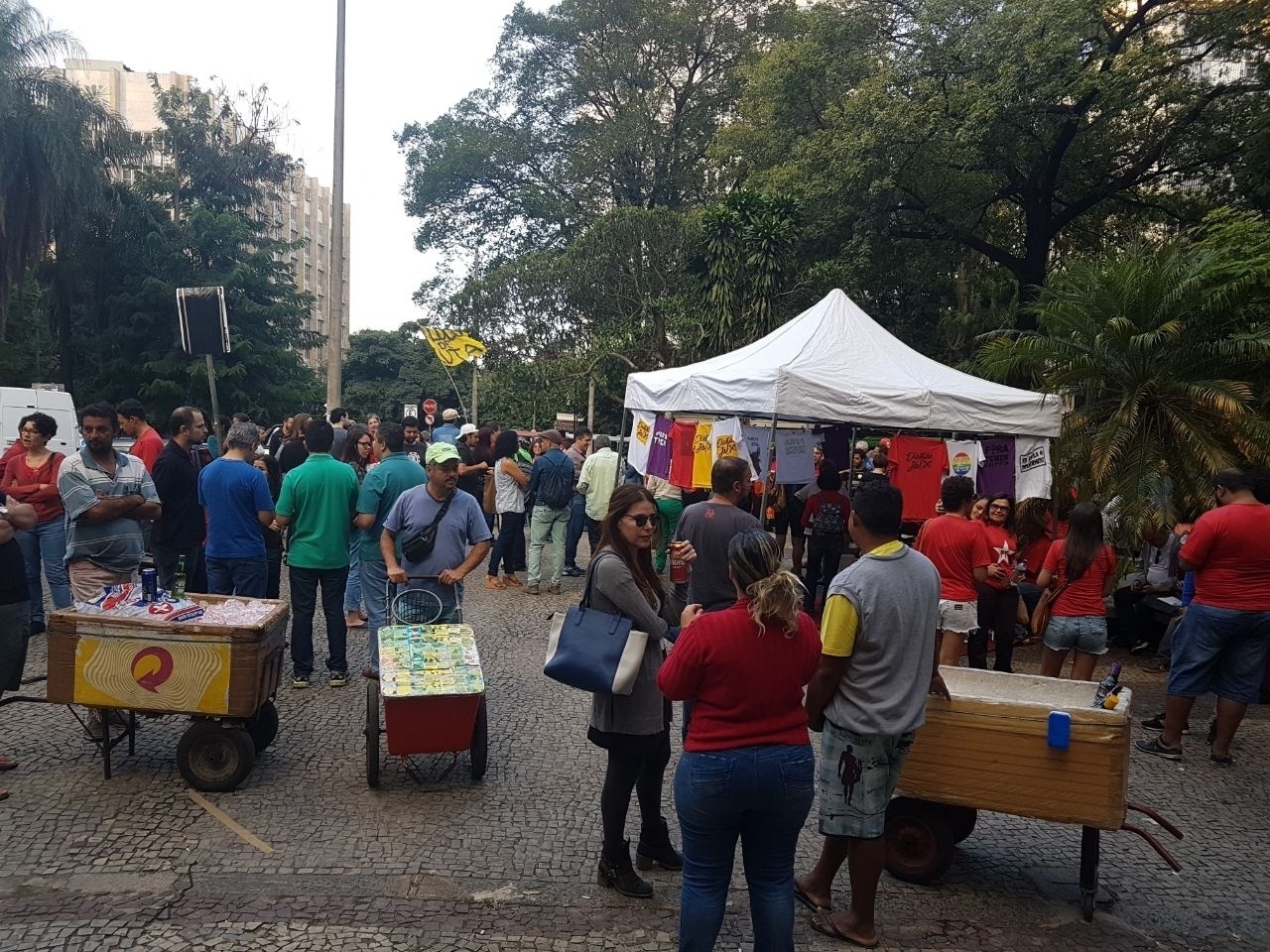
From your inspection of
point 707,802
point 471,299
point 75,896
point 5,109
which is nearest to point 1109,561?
point 707,802

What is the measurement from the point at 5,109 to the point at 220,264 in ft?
23.8

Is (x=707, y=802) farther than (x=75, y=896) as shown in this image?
No

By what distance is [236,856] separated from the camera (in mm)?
4410

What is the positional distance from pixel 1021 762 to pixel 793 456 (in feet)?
19.1

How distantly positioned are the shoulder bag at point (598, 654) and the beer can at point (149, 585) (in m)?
2.52

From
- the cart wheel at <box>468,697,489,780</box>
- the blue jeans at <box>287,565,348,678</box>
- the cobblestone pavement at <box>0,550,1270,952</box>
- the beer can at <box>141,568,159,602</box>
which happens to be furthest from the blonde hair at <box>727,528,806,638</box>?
the blue jeans at <box>287,565,348,678</box>

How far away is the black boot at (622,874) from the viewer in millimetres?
4137

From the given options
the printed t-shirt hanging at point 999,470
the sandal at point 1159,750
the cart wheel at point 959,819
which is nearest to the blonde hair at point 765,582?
the cart wheel at point 959,819

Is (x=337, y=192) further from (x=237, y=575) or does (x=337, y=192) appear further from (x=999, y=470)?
(x=999, y=470)

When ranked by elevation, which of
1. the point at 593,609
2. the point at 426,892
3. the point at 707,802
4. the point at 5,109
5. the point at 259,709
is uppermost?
the point at 5,109

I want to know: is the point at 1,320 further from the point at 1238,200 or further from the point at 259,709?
the point at 1238,200

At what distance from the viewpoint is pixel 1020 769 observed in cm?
404

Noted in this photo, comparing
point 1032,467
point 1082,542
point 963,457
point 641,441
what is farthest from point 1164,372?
point 641,441

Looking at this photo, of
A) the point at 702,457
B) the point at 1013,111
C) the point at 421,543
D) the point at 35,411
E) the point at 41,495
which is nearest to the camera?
the point at 421,543
